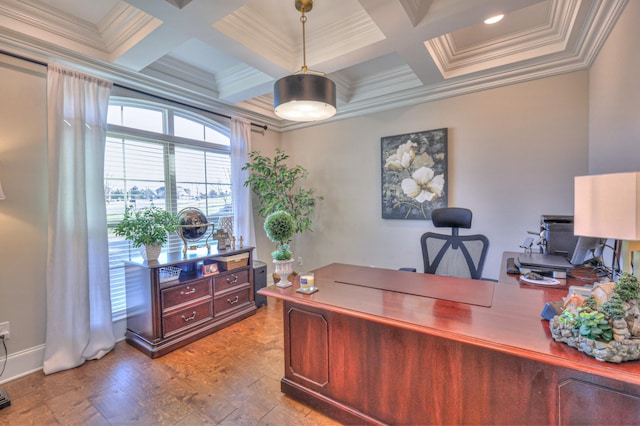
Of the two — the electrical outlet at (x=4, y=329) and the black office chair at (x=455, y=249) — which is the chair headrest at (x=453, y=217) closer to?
the black office chair at (x=455, y=249)

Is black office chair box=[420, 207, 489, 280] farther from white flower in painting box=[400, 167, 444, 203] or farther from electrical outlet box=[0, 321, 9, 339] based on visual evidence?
electrical outlet box=[0, 321, 9, 339]

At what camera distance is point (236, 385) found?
2.13 meters

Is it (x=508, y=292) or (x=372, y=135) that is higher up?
(x=372, y=135)

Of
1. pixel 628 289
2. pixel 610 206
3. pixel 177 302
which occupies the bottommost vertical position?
pixel 177 302

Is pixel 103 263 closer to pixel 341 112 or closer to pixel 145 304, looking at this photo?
pixel 145 304

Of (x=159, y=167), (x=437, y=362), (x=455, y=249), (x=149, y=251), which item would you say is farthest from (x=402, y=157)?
(x=149, y=251)

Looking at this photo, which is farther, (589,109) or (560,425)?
(589,109)

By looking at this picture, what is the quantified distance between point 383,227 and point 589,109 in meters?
2.28

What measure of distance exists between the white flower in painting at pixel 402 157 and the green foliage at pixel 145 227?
8.52ft

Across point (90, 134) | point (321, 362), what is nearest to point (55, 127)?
point (90, 134)

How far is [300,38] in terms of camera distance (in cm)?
258

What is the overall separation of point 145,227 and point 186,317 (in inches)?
38.2

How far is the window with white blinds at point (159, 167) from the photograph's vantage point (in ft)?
9.19

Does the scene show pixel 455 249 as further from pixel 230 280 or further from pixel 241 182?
pixel 241 182
